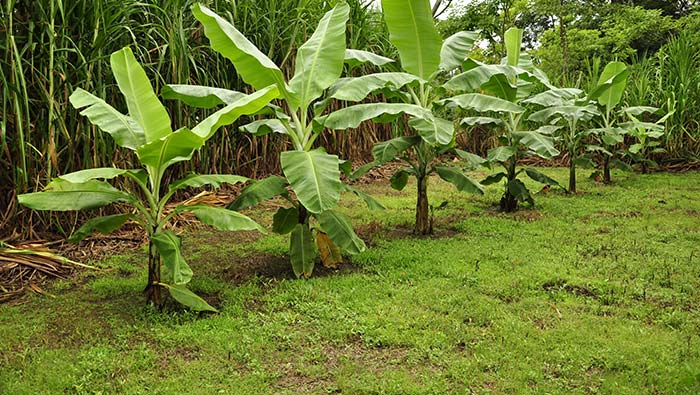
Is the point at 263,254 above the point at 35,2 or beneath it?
beneath

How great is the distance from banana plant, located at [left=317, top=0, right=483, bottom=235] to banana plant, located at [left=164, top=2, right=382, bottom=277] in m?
0.19

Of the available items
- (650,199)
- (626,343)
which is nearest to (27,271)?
(626,343)

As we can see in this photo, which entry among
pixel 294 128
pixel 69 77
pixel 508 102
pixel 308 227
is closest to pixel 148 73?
pixel 69 77

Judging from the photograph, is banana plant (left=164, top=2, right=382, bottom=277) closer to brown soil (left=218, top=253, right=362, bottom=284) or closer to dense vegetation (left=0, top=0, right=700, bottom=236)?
brown soil (left=218, top=253, right=362, bottom=284)

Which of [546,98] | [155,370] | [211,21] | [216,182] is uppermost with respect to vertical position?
[211,21]

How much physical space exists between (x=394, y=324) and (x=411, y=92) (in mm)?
2028

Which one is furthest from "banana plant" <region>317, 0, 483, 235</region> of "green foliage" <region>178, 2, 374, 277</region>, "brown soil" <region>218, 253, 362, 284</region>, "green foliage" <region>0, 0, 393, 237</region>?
"green foliage" <region>0, 0, 393, 237</region>

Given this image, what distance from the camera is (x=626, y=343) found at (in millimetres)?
2164

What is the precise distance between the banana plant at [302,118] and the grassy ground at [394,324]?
0.24 m

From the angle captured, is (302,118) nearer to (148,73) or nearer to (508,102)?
(508,102)

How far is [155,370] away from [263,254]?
62.5 inches

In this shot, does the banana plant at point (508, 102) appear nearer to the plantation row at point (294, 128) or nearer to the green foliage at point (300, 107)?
the plantation row at point (294, 128)

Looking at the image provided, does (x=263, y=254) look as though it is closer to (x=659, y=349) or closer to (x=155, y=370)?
(x=155, y=370)

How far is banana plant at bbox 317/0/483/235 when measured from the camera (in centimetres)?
312
